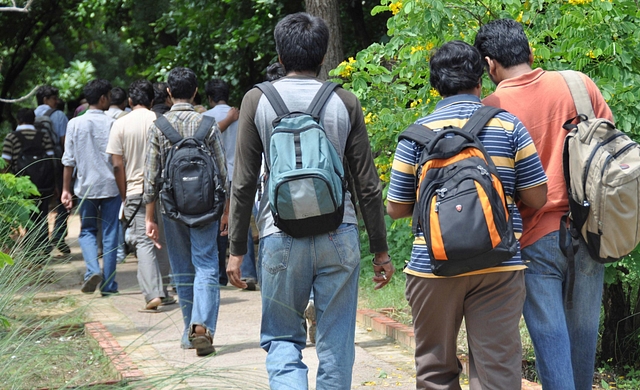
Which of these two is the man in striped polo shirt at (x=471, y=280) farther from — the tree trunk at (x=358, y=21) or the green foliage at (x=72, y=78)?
the green foliage at (x=72, y=78)

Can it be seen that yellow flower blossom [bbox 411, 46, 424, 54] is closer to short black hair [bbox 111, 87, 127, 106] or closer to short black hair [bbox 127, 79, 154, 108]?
short black hair [bbox 127, 79, 154, 108]

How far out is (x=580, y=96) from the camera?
4.01 meters

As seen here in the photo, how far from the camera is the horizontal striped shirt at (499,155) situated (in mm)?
3758

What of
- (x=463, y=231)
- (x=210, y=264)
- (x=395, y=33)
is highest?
(x=395, y=33)

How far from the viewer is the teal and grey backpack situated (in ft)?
12.5

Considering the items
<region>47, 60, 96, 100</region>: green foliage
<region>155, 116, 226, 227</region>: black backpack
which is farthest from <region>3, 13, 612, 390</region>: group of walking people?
<region>47, 60, 96, 100</region>: green foliage

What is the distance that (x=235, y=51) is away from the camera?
43.5ft

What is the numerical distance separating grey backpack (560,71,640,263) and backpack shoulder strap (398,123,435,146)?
620mm

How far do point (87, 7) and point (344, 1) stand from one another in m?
7.54

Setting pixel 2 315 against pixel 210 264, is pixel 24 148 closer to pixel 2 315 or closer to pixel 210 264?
pixel 210 264

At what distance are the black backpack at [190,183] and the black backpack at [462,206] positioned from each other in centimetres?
304

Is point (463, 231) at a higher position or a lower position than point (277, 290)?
higher

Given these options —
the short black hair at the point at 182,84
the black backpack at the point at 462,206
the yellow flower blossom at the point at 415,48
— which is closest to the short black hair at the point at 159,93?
the short black hair at the point at 182,84

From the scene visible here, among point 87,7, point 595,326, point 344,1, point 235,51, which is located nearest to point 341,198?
point 595,326
